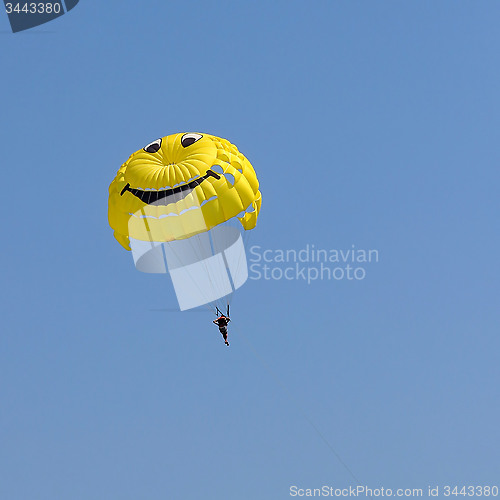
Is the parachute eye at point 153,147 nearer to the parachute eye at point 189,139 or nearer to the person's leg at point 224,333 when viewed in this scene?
the parachute eye at point 189,139

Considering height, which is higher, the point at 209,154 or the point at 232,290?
the point at 209,154

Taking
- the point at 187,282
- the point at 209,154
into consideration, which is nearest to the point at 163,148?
the point at 209,154

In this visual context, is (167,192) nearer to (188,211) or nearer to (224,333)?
(188,211)

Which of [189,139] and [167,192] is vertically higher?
[189,139]

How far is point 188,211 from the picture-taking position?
4103 centimetres

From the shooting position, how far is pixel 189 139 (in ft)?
138

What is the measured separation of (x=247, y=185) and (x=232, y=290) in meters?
3.84

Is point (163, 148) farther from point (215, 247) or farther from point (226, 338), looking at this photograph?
point (226, 338)

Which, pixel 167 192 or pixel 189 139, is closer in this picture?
pixel 167 192

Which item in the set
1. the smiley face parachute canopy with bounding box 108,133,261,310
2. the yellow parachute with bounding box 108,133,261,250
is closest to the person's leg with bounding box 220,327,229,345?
the smiley face parachute canopy with bounding box 108,133,261,310

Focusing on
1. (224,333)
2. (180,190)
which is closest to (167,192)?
(180,190)

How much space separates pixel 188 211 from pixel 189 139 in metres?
2.70

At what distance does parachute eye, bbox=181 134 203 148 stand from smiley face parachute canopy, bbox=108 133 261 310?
3 centimetres

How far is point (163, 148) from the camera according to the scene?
4194 centimetres
